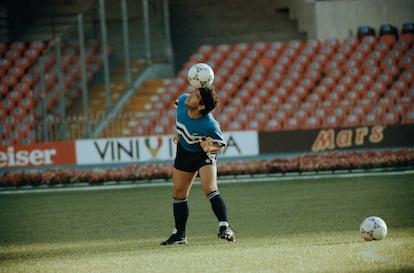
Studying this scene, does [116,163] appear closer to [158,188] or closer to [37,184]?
[37,184]

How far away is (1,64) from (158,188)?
12.5 metres

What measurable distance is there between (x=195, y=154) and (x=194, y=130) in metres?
0.30

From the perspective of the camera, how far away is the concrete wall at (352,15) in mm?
30828

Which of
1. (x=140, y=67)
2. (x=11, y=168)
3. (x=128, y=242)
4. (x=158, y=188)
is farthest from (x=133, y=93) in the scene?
(x=128, y=242)

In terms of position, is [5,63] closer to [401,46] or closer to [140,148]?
[140,148]

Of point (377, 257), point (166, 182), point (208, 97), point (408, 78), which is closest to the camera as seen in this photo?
point (377, 257)

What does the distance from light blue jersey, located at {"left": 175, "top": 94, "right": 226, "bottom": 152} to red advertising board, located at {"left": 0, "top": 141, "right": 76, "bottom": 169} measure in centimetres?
1555

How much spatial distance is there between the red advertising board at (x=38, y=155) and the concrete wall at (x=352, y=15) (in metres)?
10.4

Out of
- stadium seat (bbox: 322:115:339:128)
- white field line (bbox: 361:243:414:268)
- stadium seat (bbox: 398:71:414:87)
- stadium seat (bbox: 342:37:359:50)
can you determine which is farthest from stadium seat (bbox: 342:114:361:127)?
white field line (bbox: 361:243:414:268)

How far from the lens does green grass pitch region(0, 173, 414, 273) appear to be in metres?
8.73

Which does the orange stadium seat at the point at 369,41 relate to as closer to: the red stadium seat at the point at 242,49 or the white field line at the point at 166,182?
the red stadium seat at the point at 242,49

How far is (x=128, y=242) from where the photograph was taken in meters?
11.0

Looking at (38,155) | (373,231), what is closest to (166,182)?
(38,155)

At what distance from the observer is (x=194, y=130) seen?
1058 centimetres
